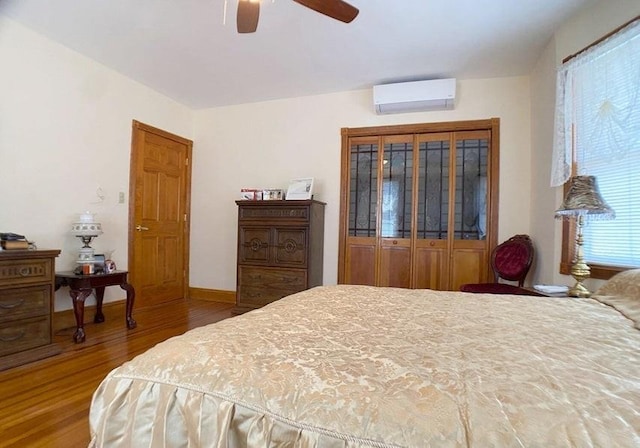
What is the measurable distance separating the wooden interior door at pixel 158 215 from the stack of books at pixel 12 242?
1.32 metres

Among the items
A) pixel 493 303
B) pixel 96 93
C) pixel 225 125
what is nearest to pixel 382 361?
pixel 493 303

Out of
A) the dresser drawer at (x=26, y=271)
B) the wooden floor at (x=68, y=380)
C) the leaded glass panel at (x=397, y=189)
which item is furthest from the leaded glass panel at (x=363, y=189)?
the dresser drawer at (x=26, y=271)

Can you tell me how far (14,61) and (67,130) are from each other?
623 mm

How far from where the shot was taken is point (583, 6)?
2.46m

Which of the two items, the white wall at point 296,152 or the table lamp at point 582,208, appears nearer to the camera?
the table lamp at point 582,208

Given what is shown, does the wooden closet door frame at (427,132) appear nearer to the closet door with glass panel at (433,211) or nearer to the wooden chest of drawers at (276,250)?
the closet door with glass panel at (433,211)

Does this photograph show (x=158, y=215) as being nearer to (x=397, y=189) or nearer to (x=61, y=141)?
(x=61, y=141)

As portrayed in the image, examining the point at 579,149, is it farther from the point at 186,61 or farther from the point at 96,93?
the point at 96,93

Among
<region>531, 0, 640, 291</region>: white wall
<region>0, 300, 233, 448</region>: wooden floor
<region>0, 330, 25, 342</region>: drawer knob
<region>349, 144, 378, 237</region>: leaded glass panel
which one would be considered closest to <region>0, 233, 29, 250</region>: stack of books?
<region>0, 330, 25, 342</region>: drawer knob

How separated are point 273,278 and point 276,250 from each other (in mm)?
309

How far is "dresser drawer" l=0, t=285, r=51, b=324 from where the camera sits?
2350 mm

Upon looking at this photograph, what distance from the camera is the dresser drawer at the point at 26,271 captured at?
2.35 meters

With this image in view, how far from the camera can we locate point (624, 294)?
1.58m

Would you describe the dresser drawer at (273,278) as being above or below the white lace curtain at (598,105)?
below
